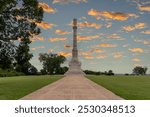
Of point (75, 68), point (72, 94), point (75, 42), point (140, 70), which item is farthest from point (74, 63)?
point (140, 70)

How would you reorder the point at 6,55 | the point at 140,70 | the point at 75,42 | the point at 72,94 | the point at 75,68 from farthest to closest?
the point at 140,70 < the point at 75,42 < the point at 75,68 < the point at 6,55 < the point at 72,94

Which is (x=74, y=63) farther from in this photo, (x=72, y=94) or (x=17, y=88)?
(x=72, y=94)

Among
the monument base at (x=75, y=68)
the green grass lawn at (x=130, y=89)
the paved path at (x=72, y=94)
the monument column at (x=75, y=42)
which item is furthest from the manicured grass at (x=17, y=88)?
the monument column at (x=75, y=42)

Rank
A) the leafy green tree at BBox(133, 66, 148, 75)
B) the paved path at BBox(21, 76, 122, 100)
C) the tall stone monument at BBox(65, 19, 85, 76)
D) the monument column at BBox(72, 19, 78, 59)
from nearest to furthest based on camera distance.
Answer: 1. the paved path at BBox(21, 76, 122, 100)
2. the tall stone monument at BBox(65, 19, 85, 76)
3. the monument column at BBox(72, 19, 78, 59)
4. the leafy green tree at BBox(133, 66, 148, 75)

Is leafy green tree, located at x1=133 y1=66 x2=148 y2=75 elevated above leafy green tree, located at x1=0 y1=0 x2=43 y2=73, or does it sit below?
below

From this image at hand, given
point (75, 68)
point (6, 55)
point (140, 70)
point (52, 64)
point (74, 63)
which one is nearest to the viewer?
point (6, 55)

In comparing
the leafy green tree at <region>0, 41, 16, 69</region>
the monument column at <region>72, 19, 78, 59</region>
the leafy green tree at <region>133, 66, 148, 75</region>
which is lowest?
the leafy green tree at <region>133, 66, 148, 75</region>

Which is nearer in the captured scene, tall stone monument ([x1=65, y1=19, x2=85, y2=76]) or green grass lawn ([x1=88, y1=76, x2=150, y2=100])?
green grass lawn ([x1=88, y1=76, x2=150, y2=100])

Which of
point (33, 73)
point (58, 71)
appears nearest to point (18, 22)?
point (33, 73)

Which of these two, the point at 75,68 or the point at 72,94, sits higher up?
the point at 75,68

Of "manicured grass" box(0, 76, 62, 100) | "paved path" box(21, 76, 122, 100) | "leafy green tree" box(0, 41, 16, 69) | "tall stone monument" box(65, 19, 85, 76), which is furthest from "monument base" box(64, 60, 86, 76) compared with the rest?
"paved path" box(21, 76, 122, 100)

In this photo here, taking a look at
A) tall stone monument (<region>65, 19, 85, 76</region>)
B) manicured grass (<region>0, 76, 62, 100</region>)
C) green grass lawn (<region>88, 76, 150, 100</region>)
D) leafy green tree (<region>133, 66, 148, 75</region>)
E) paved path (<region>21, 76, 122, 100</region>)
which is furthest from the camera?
leafy green tree (<region>133, 66, 148, 75</region>)

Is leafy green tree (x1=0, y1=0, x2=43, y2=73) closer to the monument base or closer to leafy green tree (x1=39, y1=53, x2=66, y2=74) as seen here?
A: the monument base

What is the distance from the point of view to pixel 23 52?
32375 mm
